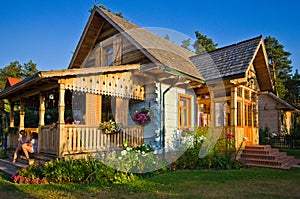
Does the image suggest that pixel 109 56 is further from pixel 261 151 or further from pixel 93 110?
pixel 261 151

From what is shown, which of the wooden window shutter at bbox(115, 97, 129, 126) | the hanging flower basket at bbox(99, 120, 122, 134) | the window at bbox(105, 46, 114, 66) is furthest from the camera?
the window at bbox(105, 46, 114, 66)

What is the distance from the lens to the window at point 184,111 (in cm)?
1038

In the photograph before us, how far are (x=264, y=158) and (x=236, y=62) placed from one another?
3935 millimetres

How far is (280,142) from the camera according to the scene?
16.3 metres

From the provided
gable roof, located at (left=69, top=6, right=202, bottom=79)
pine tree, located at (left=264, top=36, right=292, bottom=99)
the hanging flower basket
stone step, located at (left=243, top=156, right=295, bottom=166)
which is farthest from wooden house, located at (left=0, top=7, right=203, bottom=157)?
pine tree, located at (left=264, top=36, right=292, bottom=99)

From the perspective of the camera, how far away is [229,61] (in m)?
10.5

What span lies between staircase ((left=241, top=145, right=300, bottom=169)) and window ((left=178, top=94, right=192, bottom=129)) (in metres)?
2.58

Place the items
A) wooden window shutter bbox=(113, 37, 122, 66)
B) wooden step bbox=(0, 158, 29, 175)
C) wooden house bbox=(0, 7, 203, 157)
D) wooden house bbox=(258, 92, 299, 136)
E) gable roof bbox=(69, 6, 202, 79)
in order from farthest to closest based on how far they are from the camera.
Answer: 1. wooden house bbox=(258, 92, 299, 136)
2. wooden window shutter bbox=(113, 37, 122, 66)
3. gable roof bbox=(69, 6, 202, 79)
4. wooden step bbox=(0, 158, 29, 175)
5. wooden house bbox=(0, 7, 203, 157)

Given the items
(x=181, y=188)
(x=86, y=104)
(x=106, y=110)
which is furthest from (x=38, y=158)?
(x=181, y=188)

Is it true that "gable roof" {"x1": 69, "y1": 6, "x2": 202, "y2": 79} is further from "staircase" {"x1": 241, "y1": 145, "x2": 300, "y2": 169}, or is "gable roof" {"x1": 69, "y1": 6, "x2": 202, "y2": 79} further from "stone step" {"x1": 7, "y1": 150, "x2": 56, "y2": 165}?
"stone step" {"x1": 7, "y1": 150, "x2": 56, "y2": 165}

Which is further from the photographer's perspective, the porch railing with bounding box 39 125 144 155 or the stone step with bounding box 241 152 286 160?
the stone step with bounding box 241 152 286 160

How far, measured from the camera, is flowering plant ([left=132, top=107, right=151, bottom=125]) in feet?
30.2

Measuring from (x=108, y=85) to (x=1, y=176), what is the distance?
166 inches

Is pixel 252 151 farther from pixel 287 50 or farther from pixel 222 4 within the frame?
pixel 287 50
